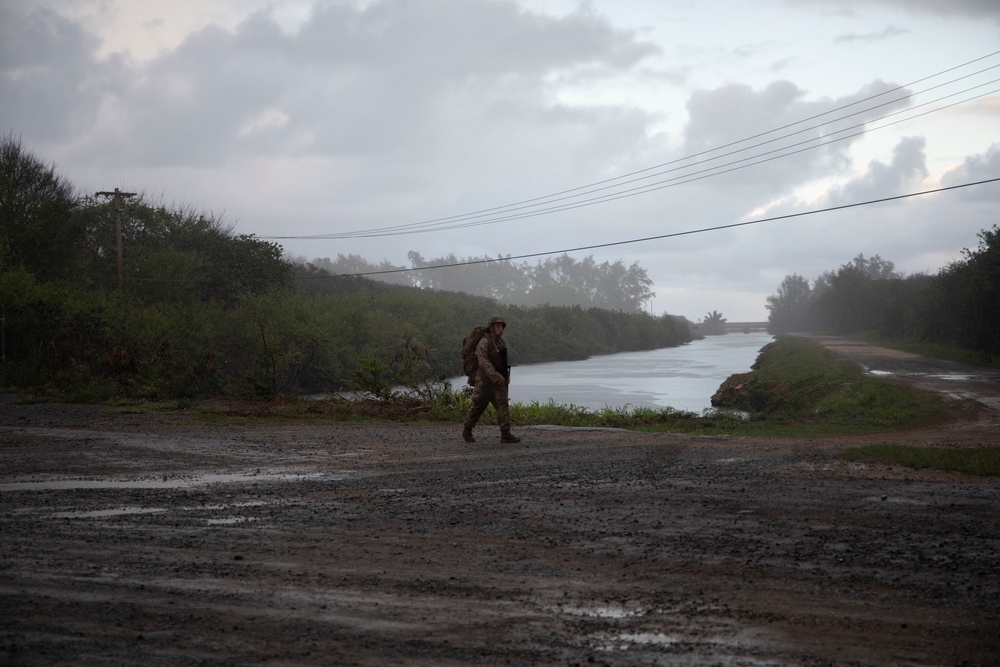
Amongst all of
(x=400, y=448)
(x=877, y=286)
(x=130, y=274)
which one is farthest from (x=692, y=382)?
(x=877, y=286)

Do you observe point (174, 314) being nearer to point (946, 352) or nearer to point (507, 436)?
point (507, 436)

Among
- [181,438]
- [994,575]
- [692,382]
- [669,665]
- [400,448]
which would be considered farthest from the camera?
[692,382]

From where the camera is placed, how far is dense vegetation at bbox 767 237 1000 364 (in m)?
41.8

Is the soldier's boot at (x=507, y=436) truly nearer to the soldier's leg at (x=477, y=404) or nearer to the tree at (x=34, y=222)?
the soldier's leg at (x=477, y=404)

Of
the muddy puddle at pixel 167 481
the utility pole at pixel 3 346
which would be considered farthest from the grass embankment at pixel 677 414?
the utility pole at pixel 3 346

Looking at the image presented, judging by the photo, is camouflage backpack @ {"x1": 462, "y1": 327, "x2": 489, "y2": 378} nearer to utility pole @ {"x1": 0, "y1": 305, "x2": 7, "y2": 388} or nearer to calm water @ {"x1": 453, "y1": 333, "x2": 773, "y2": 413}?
calm water @ {"x1": 453, "y1": 333, "x2": 773, "y2": 413}

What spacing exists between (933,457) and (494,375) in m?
6.35

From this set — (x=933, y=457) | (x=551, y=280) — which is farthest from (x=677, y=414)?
(x=551, y=280)

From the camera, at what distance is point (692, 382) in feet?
149

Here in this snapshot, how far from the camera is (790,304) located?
6914 inches

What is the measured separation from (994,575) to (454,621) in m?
3.55

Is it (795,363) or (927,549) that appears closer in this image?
(927,549)

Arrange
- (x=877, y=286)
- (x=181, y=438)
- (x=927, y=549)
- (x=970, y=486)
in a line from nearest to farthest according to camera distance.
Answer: (x=927, y=549) → (x=970, y=486) → (x=181, y=438) → (x=877, y=286)

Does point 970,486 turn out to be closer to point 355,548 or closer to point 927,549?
point 927,549
